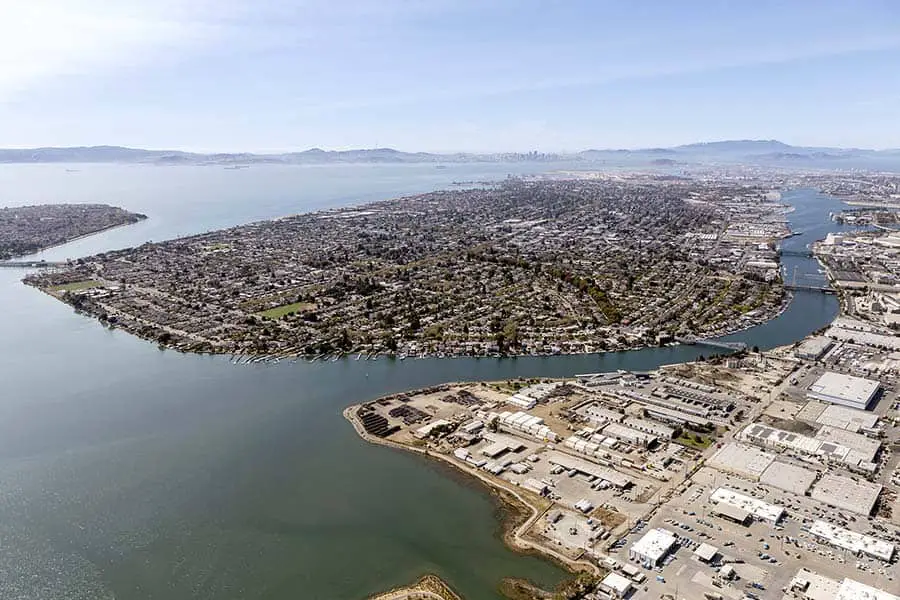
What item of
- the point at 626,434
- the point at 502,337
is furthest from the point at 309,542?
the point at 502,337

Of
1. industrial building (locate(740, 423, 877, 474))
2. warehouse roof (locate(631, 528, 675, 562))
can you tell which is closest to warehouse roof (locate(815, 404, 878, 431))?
industrial building (locate(740, 423, 877, 474))

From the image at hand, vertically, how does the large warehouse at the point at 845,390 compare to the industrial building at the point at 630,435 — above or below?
above

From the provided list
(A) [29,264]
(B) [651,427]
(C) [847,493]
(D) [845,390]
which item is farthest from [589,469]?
(A) [29,264]

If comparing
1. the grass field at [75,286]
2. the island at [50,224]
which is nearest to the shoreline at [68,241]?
the island at [50,224]

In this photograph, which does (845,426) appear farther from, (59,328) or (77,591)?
(59,328)

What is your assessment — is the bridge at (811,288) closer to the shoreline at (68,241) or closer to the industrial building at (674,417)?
the industrial building at (674,417)

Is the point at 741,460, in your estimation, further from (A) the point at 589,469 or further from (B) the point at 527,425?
(B) the point at 527,425
